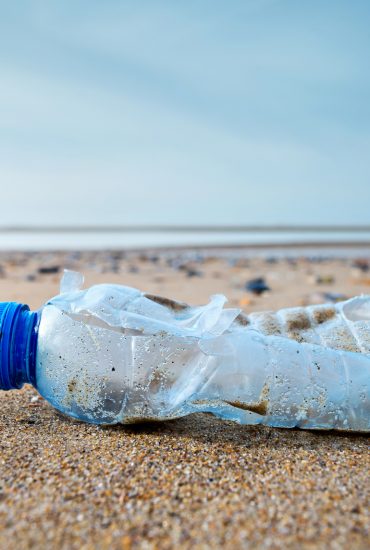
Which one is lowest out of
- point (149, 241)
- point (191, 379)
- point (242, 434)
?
point (149, 241)

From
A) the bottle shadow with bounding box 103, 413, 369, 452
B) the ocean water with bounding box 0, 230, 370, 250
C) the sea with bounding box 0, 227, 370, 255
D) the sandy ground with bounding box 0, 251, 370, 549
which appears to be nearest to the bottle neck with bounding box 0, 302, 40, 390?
the sandy ground with bounding box 0, 251, 370, 549

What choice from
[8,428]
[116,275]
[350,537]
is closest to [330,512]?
[350,537]

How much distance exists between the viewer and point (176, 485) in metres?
1.23

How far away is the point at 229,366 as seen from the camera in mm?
1671

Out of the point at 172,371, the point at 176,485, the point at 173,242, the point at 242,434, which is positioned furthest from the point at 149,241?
the point at 176,485

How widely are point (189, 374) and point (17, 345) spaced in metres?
0.56

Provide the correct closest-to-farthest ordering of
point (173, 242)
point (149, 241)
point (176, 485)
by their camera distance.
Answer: point (176, 485), point (173, 242), point (149, 241)

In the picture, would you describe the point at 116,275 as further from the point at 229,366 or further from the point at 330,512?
the point at 330,512

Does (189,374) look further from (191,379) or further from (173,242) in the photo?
(173,242)

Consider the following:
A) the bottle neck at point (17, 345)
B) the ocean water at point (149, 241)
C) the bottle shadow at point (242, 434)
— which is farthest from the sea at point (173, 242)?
the bottle shadow at point (242, 434)

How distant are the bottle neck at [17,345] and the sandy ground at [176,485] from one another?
16 cm

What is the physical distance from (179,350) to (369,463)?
2.14 feet

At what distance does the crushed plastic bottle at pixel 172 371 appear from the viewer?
1.66m

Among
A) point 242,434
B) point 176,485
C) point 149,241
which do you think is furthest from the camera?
point 149,241
